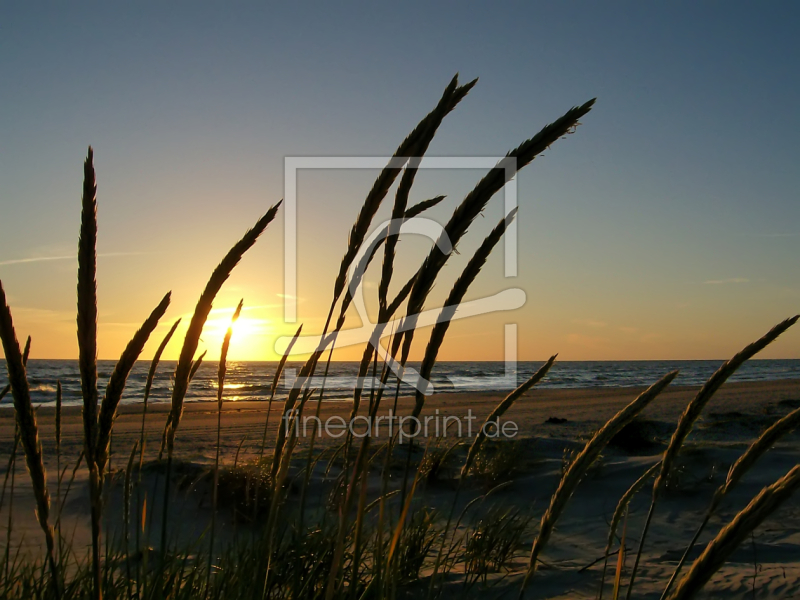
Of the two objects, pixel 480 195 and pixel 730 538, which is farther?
pixel 480 195

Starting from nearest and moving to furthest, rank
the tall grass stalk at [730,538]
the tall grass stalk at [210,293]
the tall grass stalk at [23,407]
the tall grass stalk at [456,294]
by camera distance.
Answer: the tall grass stalk at [730,538], the tall grass stalk at [23,407], the tall grass stalk at [210,293], the tall grass stalk at [456,294]

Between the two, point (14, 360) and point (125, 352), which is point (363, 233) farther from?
point (14, 360)

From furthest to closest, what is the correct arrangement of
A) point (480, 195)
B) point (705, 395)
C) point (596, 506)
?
point (596, 506) → point (705, 395) → point (480, 195)

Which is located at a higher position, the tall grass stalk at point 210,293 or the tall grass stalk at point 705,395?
the tall grass stalk at point 210,293

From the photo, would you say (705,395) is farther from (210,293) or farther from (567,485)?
(210,293)

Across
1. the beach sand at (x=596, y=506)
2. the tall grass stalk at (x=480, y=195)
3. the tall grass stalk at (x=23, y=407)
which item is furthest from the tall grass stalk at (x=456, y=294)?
the beach sand at (x=596, y=506)

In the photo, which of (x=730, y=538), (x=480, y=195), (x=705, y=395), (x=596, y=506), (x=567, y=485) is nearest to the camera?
(x=730, y=538)

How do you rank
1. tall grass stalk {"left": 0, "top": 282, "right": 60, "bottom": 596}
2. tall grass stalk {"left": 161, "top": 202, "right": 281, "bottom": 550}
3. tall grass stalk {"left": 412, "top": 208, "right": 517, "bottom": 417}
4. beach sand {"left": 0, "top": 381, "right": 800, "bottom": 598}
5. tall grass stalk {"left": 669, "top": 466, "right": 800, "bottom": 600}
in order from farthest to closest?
1. beach sand {"left": 0, "top": 381, "right": 800, "bottom": 598}
2. tall grass stalk {"left": 412, "top": 208, "right": 517, "bottom": 417}
3. tall grass stalk {"left": 161, "top": 202, "right": 281, "bottom": 550}
4. tall grass stalk {"left": 0, "top": 282, "right": 60, "bottom": 596}
5. tall grass stalk {"left": 669, "top": 466, "right": 800, "bottom": 600}

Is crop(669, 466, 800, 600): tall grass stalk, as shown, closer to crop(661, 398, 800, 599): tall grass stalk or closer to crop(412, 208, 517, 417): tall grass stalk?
crop(661, 398, 800, 599): tall grass stalk

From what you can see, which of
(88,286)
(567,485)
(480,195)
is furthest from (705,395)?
(88,286)

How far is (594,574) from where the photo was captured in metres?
3.33

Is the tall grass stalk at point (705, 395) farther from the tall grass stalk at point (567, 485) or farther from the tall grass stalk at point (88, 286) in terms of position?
the tall grass stalk at point (88, 286)

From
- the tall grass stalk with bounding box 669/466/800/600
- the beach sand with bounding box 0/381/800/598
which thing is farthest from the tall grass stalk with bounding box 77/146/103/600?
the tall grass stalk with bounding box 669/466/800/600

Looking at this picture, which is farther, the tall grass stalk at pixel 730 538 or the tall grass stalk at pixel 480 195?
the tall grass stalk at pixel 480 195
